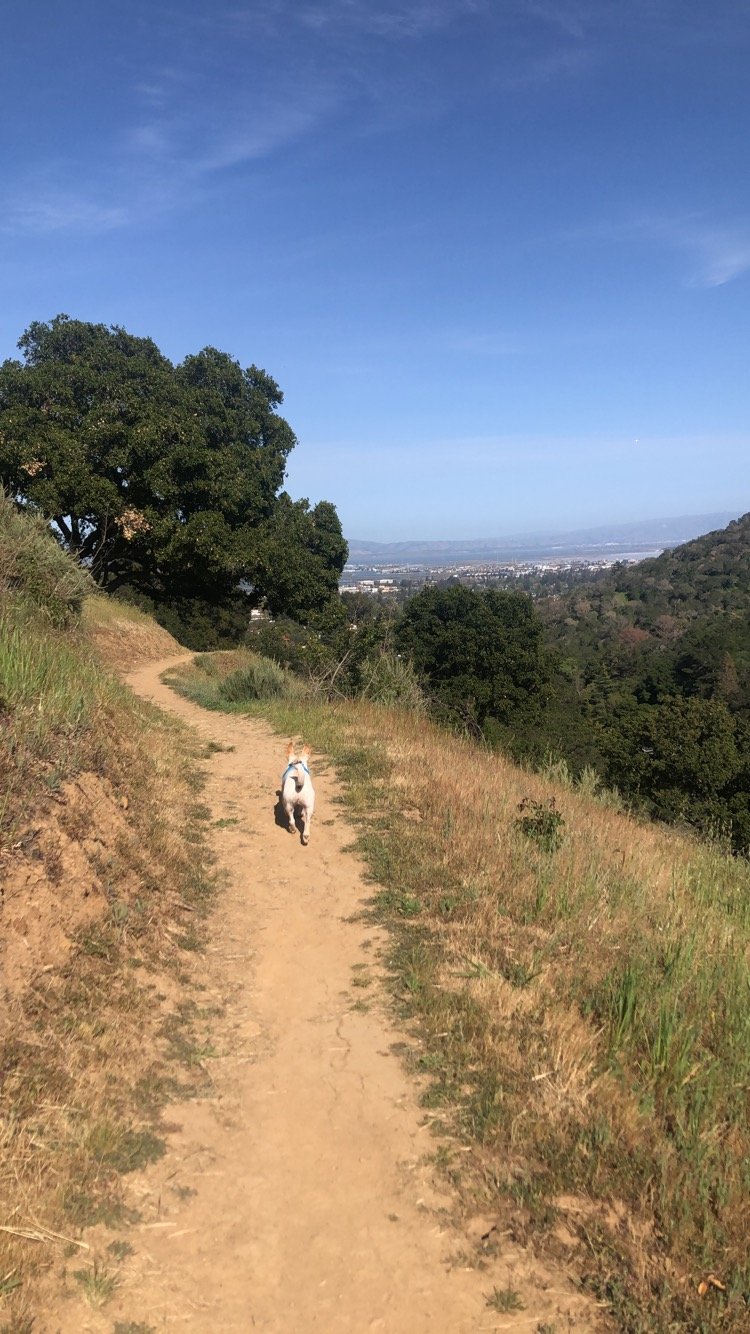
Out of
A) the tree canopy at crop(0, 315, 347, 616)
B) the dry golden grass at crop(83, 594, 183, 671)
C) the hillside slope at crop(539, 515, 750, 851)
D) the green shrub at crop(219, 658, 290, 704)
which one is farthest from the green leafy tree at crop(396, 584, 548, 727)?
the green shrub at crop(219, 658, 290, 704)

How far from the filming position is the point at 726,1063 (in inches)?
134

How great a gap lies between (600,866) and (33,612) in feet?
25.6

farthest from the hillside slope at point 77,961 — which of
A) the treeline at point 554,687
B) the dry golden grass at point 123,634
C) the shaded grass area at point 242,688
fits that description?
the dry golden grass at point 123,634

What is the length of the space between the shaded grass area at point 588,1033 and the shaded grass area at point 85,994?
1.27 m

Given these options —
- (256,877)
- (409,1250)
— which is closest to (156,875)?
(256,877)

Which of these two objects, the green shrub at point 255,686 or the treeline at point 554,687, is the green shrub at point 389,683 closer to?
the treeline at point 554,687

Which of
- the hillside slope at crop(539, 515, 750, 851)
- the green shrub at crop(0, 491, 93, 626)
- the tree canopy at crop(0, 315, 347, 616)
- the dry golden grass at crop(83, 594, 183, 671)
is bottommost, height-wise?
the hillside slope at crop(539, 515, 750, 851)

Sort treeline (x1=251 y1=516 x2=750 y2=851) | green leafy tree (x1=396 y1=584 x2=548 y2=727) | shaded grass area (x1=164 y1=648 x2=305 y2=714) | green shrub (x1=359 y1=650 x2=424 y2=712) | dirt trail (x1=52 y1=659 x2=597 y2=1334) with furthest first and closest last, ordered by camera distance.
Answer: green leafy tree (x1=396 y1=584 x2=548 y2=727) < treeline (x1=251 y1=516 x2=750 y2=851) < shaded grass area (x1=164 y1=648 x2=305 y2=714) < green shrub (x1=359 y1=650 x2=424 y2=712) < dirt trail (x1=52 y1=659 x2=597 y2=1334)

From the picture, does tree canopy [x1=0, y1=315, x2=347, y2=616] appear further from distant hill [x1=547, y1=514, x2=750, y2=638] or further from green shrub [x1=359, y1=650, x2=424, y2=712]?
distant hill [x1=547, y1=514, x2=750, y2=638]

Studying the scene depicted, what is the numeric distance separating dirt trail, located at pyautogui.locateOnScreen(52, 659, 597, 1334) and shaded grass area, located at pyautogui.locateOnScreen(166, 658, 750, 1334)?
188 mm

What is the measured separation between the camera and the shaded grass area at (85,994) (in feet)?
8.33

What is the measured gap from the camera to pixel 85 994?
3.60 metres

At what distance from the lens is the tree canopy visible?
17.9 meters

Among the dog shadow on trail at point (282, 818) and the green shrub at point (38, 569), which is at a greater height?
the green shrub at point (38, 569)
